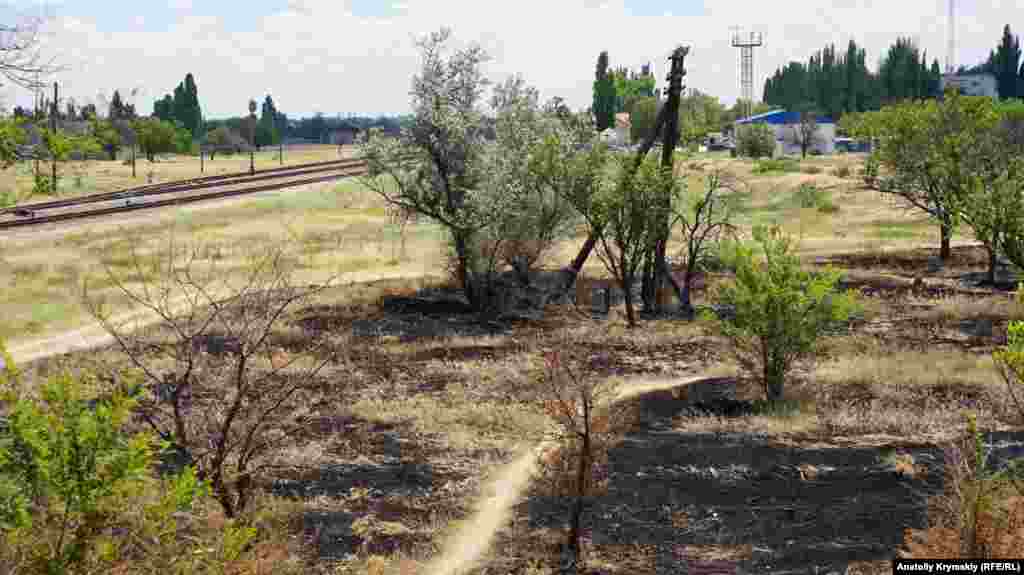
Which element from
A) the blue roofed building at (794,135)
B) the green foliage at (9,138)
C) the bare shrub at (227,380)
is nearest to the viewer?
the green foliage at (9,138)

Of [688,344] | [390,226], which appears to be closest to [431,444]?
[688,344]

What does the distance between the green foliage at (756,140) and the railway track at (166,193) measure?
121 feet

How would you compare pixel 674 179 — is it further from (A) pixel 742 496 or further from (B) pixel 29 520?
(B) pixel 29 520

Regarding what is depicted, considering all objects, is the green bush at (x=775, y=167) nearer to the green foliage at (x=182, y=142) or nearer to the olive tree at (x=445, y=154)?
the olive tree at (x=445, y=154)

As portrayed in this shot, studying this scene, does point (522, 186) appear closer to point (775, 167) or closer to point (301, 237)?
point (301, 237)

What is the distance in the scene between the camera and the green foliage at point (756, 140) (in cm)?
9844

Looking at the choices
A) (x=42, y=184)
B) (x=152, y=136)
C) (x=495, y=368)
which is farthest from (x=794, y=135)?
(x=42, y=184)

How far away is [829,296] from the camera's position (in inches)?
915

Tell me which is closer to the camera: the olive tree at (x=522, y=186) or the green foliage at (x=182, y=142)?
the olive tree at (x=522, y=186)

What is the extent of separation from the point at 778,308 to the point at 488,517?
8.93m

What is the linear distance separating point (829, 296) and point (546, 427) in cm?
711

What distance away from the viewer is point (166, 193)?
64250 mm

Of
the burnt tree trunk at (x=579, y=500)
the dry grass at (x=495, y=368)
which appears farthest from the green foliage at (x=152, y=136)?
the burnt tree trunk at (x=579, y=500)

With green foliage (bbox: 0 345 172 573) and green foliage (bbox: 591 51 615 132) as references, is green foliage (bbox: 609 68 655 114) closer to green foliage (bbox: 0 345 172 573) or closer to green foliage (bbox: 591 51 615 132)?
green foliage (bbox: 591 51 615 132)
